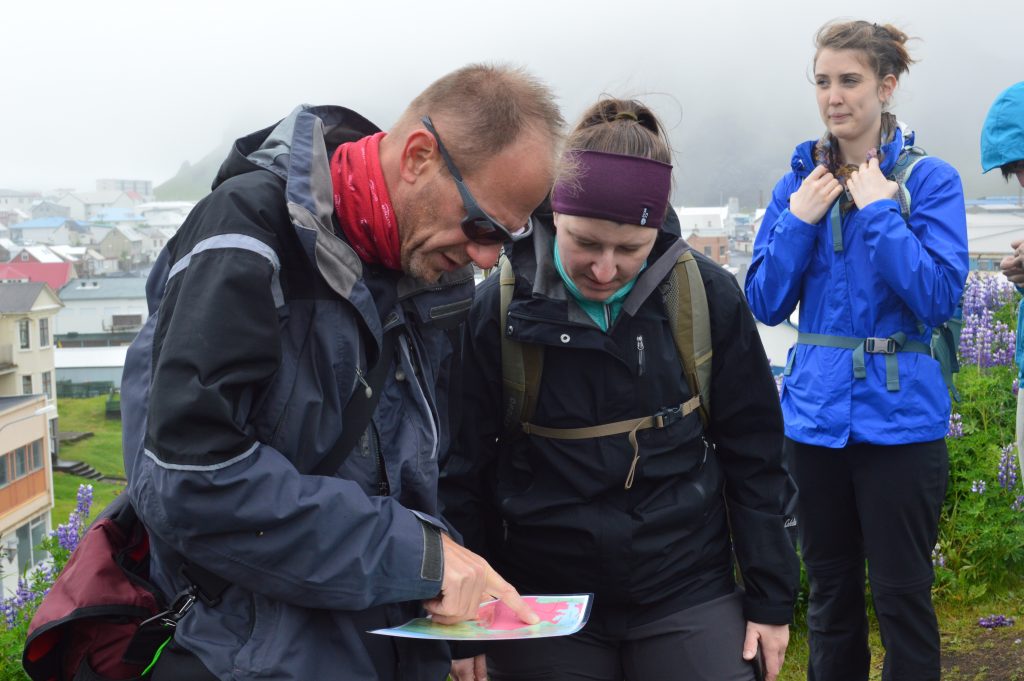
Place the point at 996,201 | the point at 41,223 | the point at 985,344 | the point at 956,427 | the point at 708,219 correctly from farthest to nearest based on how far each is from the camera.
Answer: the point at 41,223 < the point at 708,219 < the point at 996,201 < the point at 985,344 < the point at 956,427

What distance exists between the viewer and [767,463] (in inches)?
109

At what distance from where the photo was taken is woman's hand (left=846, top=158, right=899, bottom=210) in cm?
351

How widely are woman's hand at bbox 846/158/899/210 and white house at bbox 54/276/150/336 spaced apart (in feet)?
81.8

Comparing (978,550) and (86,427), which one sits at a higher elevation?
(978,550)

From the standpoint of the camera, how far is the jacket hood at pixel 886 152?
12.2ft

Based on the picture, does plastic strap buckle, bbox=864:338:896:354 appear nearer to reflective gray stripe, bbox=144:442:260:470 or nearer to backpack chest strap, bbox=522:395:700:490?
backpack chest strap, bbox=522:395:700:490

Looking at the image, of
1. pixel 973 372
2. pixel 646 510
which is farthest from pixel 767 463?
pixel 973 372

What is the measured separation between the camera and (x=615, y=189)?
8.34 feet

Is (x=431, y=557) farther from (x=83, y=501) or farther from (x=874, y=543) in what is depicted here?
(x=83, y=501)

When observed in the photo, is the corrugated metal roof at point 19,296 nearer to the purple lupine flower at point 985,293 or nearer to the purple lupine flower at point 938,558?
the purple lupine flower at point 985,293

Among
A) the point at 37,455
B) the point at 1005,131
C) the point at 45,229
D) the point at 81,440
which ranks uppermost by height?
the point at 45,229

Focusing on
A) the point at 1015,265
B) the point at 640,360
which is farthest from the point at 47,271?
the point at 640,360

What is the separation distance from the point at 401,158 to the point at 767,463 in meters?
1.49

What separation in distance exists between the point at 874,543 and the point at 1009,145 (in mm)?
1724
